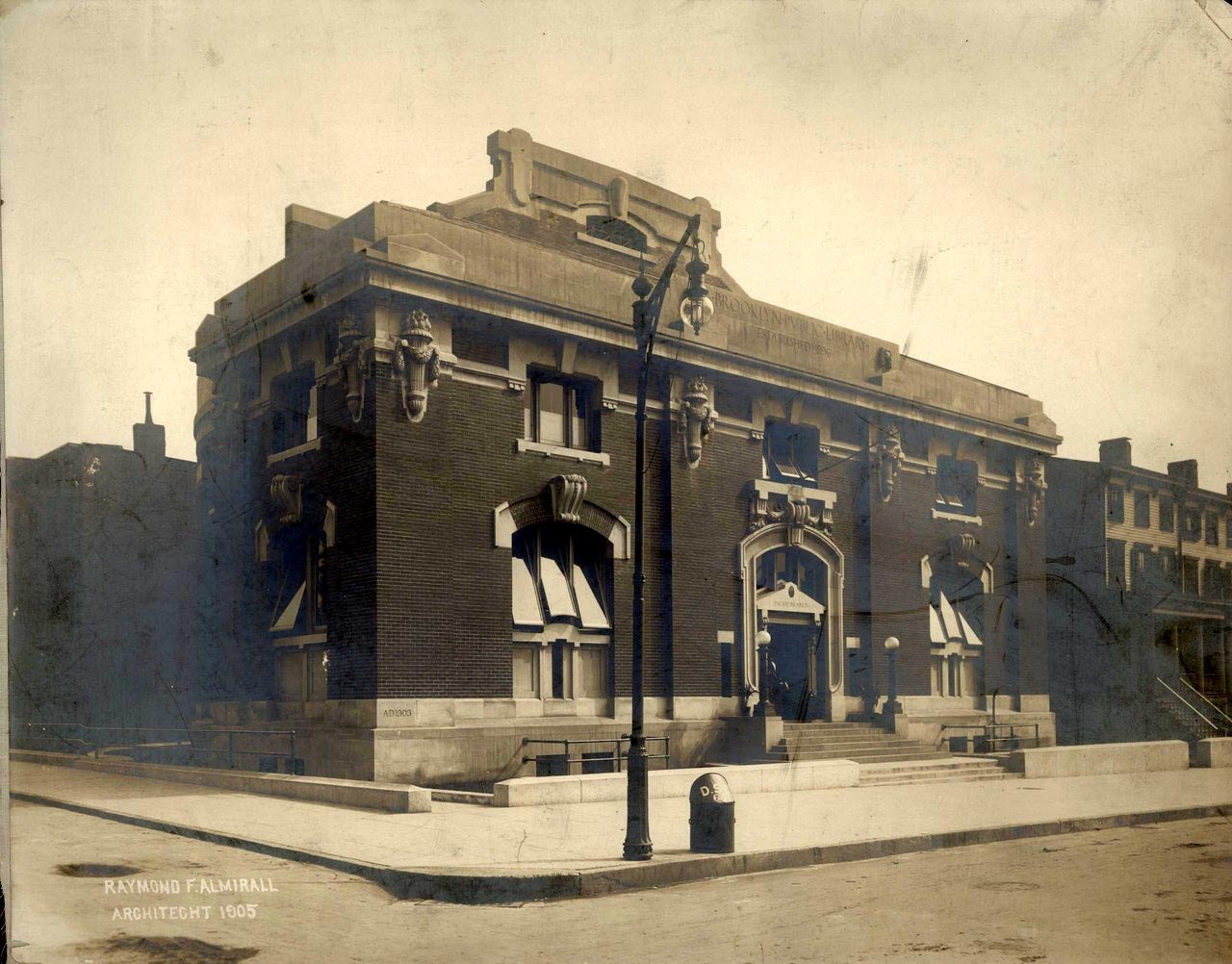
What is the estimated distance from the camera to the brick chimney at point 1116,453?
1306cm

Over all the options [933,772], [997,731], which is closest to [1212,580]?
[933,772]

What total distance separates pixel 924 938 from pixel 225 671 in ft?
44.0

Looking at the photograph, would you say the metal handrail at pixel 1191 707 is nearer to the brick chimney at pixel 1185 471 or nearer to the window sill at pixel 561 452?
the brick chimney at pixel 1185 471

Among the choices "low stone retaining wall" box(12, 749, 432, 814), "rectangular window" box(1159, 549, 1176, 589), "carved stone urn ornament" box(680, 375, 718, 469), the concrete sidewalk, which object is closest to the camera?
the concrete sidewalk

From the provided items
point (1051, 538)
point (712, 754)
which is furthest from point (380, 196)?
point (1051, 538)

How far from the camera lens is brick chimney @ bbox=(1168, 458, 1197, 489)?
41.1 feet

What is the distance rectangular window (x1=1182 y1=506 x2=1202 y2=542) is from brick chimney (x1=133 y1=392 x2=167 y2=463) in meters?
11.0

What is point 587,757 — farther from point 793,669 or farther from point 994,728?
point 994,728

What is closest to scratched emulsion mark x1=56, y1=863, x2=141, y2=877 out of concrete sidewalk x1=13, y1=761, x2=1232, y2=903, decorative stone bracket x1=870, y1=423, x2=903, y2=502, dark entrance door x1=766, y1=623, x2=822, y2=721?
concrete sidewalk x1=13, y1=761, x2=1232, y2=903

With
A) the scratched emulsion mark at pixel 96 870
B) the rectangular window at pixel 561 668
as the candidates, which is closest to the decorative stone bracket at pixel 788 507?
the rectangular window at pixel 561 668

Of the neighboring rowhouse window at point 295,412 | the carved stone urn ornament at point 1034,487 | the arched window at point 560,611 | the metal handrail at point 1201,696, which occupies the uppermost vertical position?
the neighboring rowhouse window at point 295,412

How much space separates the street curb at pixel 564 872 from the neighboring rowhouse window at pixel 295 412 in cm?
642

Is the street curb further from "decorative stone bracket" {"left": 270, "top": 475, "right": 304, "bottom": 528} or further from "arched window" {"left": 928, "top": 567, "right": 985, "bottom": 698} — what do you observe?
"arched window" {"left": 928, "top": 567, "right": 985, "bottom": 698}

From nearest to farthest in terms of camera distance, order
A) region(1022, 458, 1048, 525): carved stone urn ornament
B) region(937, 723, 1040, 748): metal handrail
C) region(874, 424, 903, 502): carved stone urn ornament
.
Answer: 1. region(874, 424, 903, 502): carved stone urn ornament
2. region(1022, 458, 1048, 525): carved stone urn ornament
3. region(937, 723, 1040, 748): metal handrail
